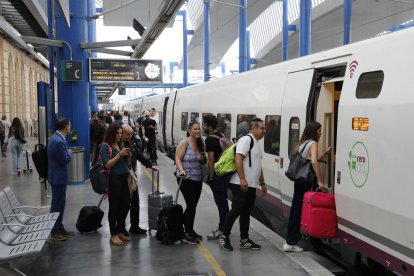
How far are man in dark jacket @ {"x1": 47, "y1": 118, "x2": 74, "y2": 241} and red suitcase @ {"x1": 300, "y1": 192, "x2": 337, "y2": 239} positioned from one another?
304 centimetres

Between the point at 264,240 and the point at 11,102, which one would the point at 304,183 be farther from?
the point at 11,102

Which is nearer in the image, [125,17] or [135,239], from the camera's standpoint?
[135,239]

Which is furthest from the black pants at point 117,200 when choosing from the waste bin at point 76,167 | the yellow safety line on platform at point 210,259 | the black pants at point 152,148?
the black pants at point 152,148

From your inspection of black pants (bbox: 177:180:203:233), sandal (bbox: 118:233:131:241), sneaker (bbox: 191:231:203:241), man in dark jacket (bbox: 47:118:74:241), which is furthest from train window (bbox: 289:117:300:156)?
man in dark jacket (bbox: 47:118:74:241)

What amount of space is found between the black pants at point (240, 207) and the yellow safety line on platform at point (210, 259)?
0.33m

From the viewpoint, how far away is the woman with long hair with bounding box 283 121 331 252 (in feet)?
18.0

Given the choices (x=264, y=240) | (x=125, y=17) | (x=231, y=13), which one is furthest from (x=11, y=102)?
(x=264, y=240)

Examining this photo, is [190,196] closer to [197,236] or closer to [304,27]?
[197,236]

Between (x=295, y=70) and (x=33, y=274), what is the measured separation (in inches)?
177

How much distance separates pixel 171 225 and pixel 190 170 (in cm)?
74

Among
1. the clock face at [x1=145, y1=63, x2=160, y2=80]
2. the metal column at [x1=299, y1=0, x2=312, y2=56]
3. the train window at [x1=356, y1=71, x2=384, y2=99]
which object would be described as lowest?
the train window at [x1=356, y1=71, x2=384, y2=99]

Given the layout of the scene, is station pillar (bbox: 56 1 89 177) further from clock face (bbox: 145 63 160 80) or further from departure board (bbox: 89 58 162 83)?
clock face (bbox: 145 63 160 80)

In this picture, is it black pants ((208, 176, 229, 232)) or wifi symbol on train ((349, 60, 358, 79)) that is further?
black pants ((208, 176, 229, 232))

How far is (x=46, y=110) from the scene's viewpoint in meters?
8.20
